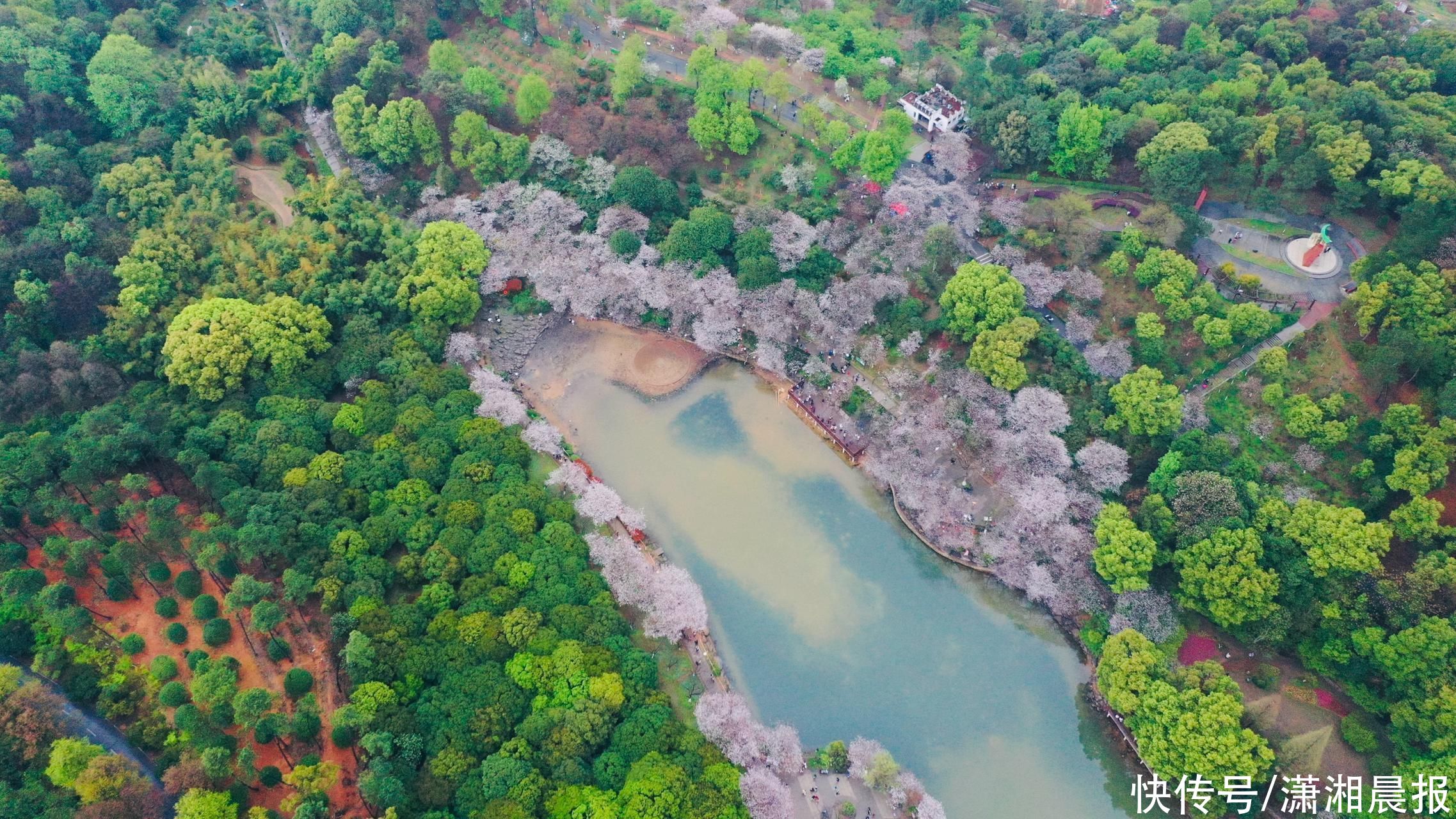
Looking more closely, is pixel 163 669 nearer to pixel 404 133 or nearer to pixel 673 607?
pixel 673 607

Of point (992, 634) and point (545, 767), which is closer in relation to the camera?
point (545, 767)

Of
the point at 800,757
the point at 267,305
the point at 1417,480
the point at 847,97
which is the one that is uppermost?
the point at 847,97

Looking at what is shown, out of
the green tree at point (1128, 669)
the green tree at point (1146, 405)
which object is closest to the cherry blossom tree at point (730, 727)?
the green tree at point (1128, 669)

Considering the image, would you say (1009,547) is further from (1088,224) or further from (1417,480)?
(1088,224)

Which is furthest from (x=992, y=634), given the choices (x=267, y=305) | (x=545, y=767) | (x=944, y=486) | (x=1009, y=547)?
(x=267, y=305)

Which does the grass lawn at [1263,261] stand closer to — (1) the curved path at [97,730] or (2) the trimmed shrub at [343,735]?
(2) the trimmed shrub at [343,735]

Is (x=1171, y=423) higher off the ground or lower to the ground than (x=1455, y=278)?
lower

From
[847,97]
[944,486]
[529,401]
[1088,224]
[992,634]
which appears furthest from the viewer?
[847,97]

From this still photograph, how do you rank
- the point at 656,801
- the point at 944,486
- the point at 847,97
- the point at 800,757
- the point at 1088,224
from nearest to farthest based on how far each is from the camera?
the point at 656,801, the point at 800,757, the point at 944,486, the point at 1088,224, the point at 847,97
